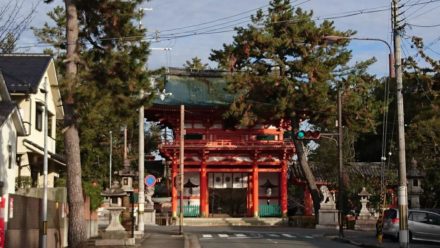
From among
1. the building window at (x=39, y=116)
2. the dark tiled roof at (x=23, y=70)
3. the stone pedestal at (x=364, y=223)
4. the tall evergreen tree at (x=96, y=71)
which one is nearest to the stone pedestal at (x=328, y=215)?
the stone pedestal at (x=364, y=223)

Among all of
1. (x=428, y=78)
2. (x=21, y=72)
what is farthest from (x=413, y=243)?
(x=21, y=72)

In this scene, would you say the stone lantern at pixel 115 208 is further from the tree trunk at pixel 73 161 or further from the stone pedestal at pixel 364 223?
the stone pedestal at pixel 364 223

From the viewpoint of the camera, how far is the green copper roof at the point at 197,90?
53.7m

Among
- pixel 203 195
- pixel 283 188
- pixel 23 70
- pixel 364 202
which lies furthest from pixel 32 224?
pixel 283 188

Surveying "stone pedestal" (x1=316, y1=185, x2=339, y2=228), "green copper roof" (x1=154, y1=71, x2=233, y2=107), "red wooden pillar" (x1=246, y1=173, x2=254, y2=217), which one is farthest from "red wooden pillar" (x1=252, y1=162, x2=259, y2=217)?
"stone pedestal" (x1=316, y1=185, x2=339, y2=228)

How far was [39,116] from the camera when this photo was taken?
106 feet

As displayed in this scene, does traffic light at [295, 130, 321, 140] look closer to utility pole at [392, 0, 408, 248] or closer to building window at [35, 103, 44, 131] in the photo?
utility pole at [392, 0, 408, 248]

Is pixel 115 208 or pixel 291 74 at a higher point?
pixel 291 74

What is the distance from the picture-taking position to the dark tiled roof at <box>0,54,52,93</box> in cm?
2847

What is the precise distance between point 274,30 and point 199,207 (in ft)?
52.5

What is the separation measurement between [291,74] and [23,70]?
23.8 m

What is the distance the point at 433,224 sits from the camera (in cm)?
3084

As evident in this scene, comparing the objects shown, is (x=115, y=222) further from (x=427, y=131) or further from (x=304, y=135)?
(x=427, y=131)

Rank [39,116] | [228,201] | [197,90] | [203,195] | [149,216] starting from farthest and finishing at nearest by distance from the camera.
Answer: [228,201] → [197,90] → [203,195] → [149,216] → [39,116]
